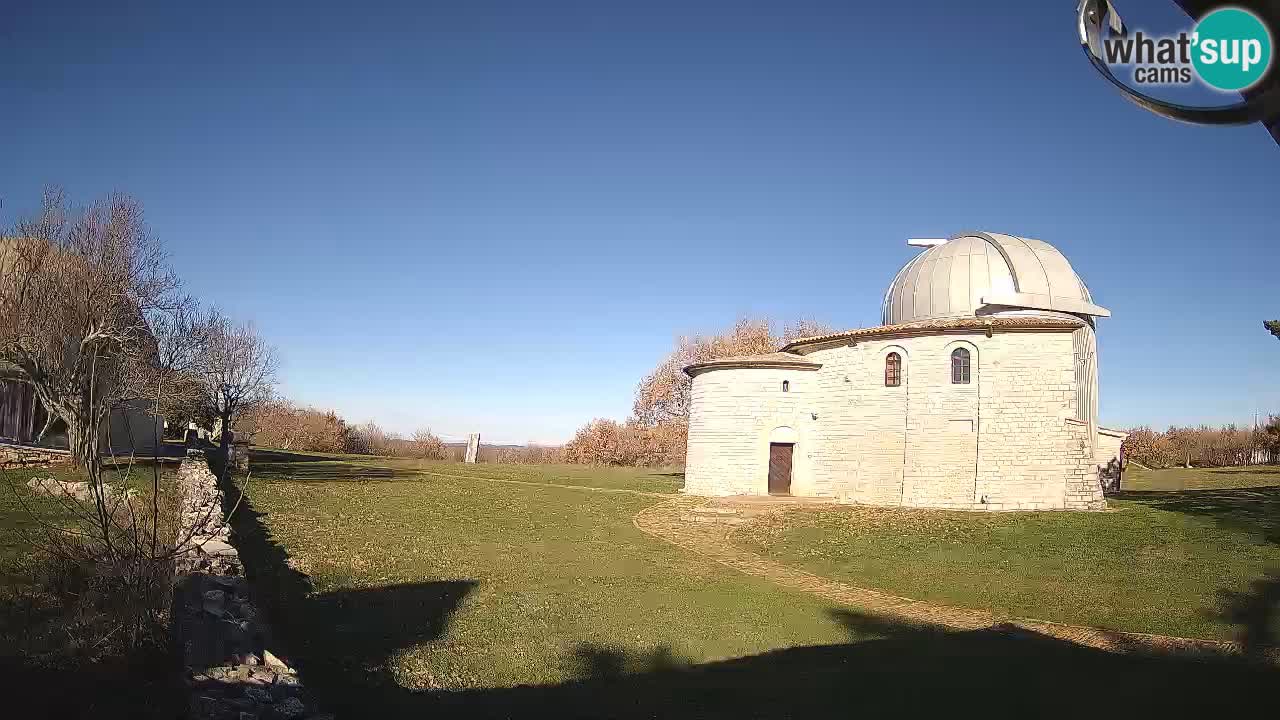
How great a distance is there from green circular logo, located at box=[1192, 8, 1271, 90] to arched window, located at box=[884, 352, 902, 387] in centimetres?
2277

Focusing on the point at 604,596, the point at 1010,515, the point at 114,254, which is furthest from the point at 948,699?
the point at 114,254

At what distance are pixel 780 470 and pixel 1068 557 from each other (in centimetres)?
1262

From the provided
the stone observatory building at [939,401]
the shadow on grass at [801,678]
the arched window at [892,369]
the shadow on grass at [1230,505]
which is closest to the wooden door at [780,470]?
the stone observatory building at [939,401]

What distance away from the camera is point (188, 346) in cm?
2486

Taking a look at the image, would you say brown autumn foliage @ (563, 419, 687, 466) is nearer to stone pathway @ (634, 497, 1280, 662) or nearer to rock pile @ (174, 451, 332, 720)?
stone pathway @ (634, 497, 1280, 662)

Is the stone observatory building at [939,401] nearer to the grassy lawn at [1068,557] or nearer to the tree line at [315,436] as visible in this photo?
the grassy lawn at [1068,557]

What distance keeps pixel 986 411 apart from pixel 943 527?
18.6ft

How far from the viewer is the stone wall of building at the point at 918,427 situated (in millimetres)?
21750

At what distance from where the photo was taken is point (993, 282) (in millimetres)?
23828

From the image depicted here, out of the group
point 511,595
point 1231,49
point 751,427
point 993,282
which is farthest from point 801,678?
point 993,282

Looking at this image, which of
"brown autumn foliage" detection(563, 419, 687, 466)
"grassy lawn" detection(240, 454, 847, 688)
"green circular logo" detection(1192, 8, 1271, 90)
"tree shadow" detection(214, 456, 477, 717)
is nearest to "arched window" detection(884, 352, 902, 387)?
"grassy lawn" detection(240, 454, 847, 688)

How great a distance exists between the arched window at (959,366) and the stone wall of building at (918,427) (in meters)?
0.18

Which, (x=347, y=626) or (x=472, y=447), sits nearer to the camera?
(x=347, y=626)

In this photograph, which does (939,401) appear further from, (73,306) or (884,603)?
(73,306)
